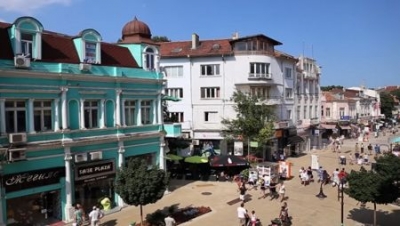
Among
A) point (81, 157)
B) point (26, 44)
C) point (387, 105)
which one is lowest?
point (81, 157)

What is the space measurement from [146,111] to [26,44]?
9663 millimetres

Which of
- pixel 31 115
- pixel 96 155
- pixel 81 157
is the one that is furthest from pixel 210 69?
pixel 31 115

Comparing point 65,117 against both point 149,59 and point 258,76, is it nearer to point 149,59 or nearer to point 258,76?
point 149,59

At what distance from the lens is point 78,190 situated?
22.4 m

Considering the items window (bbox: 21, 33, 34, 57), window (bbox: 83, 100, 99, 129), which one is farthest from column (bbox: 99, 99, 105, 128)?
window (bbox: 21, 33, 34, 57)

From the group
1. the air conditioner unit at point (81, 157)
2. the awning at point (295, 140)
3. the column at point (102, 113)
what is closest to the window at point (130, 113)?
the column at point (102, 113)

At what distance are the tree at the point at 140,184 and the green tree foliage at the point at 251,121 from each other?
19.0 m

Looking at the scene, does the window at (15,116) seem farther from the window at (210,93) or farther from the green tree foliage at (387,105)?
the green tree foliage at (387,105)

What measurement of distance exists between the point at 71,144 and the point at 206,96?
25.4 meters

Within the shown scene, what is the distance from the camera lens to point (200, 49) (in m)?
46.1

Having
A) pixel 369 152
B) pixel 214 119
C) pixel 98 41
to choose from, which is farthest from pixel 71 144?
pixel 369 152

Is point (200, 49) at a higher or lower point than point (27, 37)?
higher

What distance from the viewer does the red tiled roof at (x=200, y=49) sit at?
44.5 m

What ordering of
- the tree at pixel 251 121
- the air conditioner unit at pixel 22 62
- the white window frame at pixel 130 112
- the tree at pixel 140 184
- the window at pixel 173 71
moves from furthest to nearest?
the window at pixel 173 71
the tree at pixel 251 121
the white window frame at pixel 130 112
the air conditioner unit at pixel 22 62
the tree at pixel 140 184
